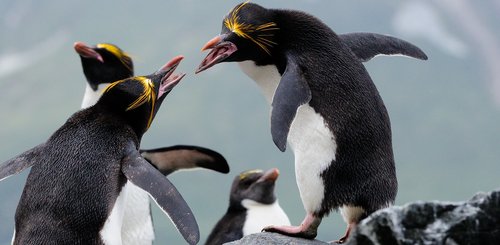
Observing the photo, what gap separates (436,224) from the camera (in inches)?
81.8

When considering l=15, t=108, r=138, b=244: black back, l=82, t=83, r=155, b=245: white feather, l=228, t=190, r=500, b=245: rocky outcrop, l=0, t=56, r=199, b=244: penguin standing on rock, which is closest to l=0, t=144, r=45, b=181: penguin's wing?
l=0, t=56, r=199, b=244: penguin standing on rock

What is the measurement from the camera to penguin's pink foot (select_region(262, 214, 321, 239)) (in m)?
3.27

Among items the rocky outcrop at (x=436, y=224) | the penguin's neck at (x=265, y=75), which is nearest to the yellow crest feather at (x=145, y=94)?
the penguin's neck at (x=265, y=75)

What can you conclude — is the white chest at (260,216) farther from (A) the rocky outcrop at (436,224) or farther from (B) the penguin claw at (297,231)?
(A) the rocky outcrop at (436,224)

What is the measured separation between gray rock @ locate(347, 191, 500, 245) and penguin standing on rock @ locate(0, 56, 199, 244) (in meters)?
1.07

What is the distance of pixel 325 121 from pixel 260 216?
2.26 meters

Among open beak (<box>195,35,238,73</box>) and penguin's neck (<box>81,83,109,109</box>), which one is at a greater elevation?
open beak (<box>195,35,238,73</box>)

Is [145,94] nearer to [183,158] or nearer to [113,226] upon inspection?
[113,226]

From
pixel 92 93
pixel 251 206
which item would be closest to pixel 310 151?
pixel 251 206

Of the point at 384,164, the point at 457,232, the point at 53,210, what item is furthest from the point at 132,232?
the point at 457,232

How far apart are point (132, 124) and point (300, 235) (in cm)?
83

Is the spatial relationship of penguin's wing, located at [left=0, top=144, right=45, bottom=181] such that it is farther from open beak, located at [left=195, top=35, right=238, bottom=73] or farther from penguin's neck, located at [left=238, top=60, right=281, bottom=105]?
penguin's neck, located at [left=238, top=60, right=281, bottom=105]

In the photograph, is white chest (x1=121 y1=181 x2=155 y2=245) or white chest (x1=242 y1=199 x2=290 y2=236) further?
white chest (x1=242 y1=199 x2=290 y2=236)

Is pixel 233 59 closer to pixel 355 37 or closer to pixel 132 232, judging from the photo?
pixel 355 37
